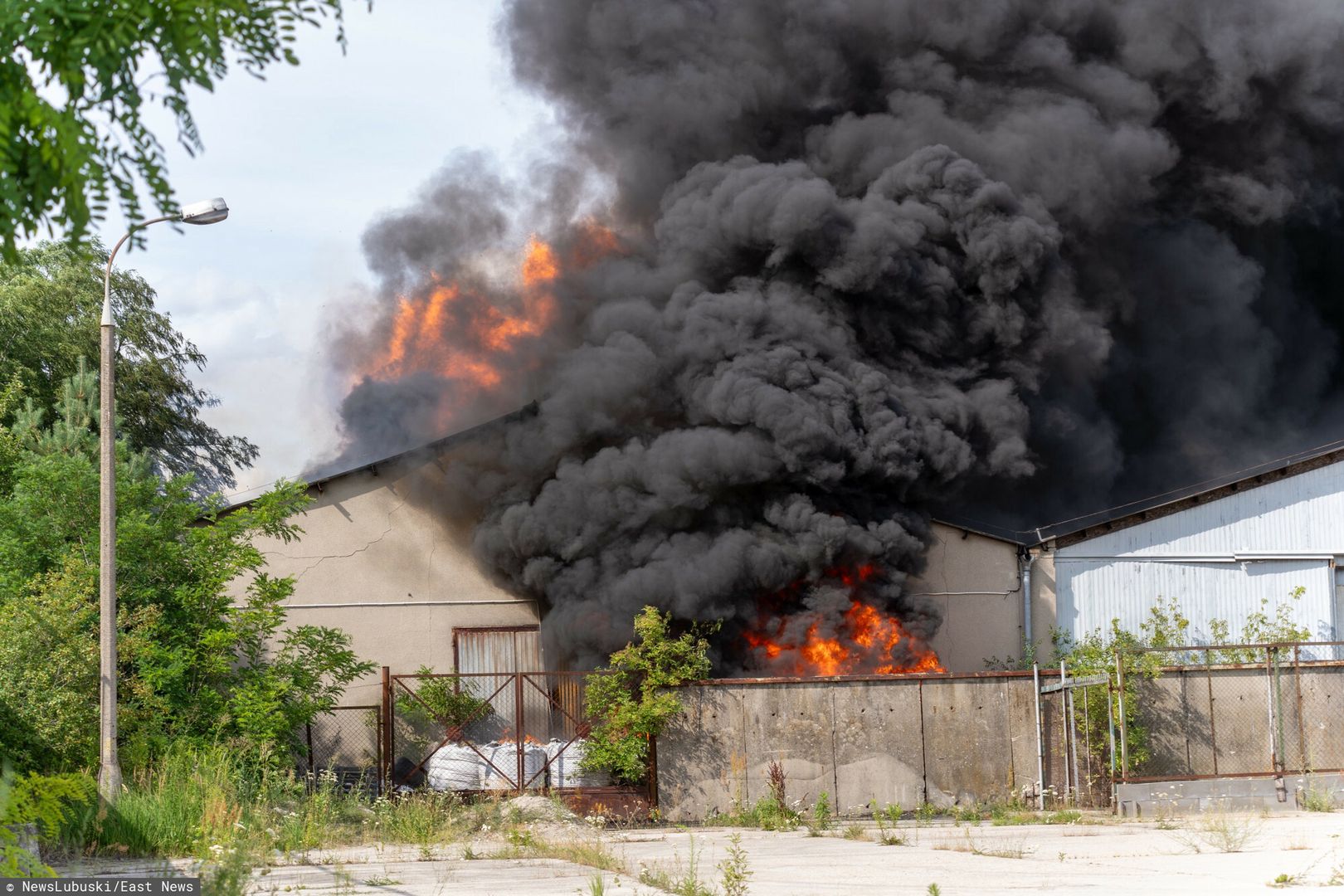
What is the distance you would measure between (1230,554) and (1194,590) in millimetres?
1011

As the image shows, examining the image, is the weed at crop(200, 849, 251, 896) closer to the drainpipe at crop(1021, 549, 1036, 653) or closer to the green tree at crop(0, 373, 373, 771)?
the green tree at crop(0, 373, 373, 771)

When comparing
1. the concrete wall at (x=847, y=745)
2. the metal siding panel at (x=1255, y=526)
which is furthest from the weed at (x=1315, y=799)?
the metal siding panel at (x=1255, y=526)

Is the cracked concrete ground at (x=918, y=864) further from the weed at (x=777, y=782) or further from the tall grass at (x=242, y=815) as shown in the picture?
the weed at (x=777, y=782)

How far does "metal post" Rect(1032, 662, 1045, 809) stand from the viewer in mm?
19891

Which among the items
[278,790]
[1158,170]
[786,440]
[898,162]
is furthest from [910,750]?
[1158,170]

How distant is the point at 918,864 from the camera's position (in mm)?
12883

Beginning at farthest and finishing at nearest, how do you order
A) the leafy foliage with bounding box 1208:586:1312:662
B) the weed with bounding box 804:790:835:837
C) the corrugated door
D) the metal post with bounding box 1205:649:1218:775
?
the leafy foliage with bounding box 1208:586:1312:662
the corrugated door
the metal post with bounding box 1205:649:1218:775
the weed with bounding box 804:790:835:837

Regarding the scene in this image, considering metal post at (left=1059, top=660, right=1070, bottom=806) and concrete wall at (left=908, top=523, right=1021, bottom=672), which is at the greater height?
concrete wall at (left=908, top=523, right=1021, bottom=672)

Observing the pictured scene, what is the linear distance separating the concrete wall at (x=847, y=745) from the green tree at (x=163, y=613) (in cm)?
533

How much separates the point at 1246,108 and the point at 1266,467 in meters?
8.16

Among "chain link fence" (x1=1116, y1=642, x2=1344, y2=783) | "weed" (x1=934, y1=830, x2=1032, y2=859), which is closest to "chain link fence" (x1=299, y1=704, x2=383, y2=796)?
"weed" (x1=934, y1=830, x2=1032, y2=859)

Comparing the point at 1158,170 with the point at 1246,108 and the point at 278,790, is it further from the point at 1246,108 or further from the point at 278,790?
the point at 278,790

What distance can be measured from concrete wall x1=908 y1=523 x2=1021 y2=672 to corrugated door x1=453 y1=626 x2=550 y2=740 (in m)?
7.59

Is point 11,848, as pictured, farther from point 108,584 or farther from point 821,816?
point 821,816
